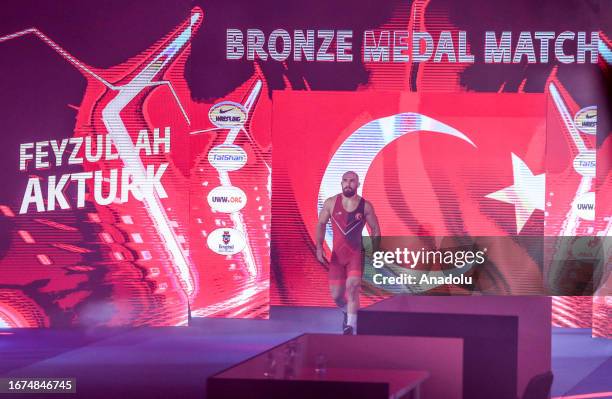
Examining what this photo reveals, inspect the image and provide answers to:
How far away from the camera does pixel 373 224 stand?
731 cm

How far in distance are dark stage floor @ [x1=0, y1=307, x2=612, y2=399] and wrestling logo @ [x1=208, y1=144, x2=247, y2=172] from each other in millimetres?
1317

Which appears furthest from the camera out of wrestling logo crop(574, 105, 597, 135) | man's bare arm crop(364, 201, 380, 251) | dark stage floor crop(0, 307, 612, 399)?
man's bare arm crop(364, 201, 380, 251)

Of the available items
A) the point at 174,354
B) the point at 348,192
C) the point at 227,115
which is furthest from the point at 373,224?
the point at 174,354

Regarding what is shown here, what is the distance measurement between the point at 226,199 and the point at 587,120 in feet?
10.5

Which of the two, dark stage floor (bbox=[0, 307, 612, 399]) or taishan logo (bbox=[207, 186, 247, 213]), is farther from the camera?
taishan logo (bbox=[207, 186, 247, 213])

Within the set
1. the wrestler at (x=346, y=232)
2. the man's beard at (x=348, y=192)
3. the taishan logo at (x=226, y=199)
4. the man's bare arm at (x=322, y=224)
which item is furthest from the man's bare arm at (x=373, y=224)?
the taishan logo at (x=226, y=199)

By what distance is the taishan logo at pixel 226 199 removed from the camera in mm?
7320

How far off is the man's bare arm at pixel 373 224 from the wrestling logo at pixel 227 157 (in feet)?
3.79

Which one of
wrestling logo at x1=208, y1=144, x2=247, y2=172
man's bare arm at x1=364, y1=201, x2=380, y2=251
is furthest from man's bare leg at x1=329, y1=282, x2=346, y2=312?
wrestling logo at x1=208, y1=144, x2=247, y2=172

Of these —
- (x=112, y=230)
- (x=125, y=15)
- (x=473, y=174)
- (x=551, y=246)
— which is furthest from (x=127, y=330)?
(x=551, y=246)

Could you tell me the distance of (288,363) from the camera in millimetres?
2627

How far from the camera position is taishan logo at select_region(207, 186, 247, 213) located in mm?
7320

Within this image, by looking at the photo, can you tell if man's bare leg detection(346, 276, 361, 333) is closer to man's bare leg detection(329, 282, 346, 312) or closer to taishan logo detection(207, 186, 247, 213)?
man's bare leg detection(329, 282, 346, 312)

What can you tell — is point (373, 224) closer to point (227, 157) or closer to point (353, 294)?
point (353, 294)
